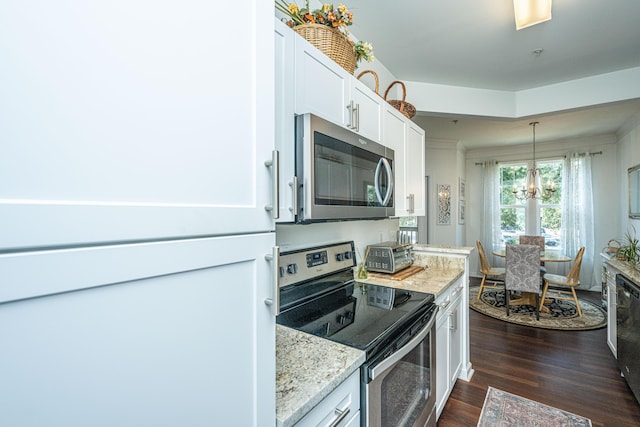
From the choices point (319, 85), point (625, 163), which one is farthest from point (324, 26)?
point (625, 163)

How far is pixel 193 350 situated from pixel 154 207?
0.85 feet

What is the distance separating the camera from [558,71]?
2869 millimetres

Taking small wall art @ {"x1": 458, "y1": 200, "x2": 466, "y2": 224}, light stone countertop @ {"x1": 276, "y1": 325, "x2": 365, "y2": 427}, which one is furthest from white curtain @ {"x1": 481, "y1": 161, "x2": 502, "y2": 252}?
light stone countertop @ {"x1": 276, "y1": 325, "x2": 365, "y2": 427}

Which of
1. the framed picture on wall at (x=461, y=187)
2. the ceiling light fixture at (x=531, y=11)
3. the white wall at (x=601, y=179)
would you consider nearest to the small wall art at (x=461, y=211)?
the framed picture on wall at (x=461, y=187)

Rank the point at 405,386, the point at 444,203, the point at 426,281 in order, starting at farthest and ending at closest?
1. the point at 444,203
2. the point at 426,281
3. the point at 405,386

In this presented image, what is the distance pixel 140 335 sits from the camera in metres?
0.47

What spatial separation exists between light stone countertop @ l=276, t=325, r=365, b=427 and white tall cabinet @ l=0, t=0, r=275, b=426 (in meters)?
0.09

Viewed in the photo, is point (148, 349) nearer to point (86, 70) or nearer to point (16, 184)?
point (16, 184)

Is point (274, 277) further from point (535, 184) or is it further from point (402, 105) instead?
point (535, 184)

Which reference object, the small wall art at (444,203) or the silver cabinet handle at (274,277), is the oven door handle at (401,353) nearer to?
the silver cabinet handle at (274,277)

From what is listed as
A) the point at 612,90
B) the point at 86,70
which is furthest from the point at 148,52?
the point at 612,90

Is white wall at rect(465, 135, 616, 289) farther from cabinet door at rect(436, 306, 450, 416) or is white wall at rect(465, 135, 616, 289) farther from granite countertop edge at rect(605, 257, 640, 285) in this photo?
cabinet door at rect(436, 306, 450, 416)

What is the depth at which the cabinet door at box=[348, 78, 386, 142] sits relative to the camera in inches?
63.6

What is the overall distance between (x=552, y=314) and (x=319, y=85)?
451 cm
